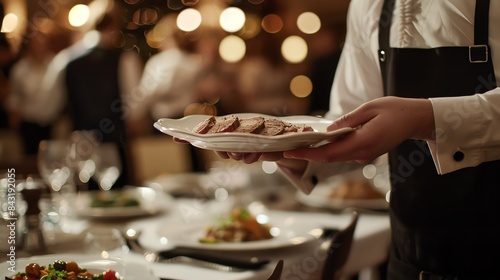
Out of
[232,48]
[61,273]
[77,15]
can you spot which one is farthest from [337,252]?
[232,48]

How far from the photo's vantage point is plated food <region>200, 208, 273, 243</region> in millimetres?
1840

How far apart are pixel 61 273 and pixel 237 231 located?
28.3 inches

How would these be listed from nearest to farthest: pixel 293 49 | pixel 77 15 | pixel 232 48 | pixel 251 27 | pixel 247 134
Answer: pixel 247 134 → pixel 77 15 → pixel 232 48 → pixel 251 27 → pixel 293 49

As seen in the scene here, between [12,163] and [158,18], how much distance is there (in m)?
7.14

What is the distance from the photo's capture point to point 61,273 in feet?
4.00

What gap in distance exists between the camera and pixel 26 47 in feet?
21.5

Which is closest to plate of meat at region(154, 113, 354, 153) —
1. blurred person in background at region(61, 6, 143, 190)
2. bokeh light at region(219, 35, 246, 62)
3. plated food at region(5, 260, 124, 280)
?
plated food at region(5, 260, 124, 280)

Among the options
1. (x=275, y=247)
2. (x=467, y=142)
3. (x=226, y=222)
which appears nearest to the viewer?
(x=467, y=142)

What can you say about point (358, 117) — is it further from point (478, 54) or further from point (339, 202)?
point (339, 202)

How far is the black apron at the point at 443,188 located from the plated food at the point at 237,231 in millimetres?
439

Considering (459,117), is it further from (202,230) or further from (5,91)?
(5,91)

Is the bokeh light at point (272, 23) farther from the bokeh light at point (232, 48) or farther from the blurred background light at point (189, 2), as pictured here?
the blurred background light at point (189, 2)

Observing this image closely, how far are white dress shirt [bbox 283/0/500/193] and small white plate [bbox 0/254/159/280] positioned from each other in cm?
56

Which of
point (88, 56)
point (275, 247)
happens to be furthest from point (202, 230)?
point (88, 56)
